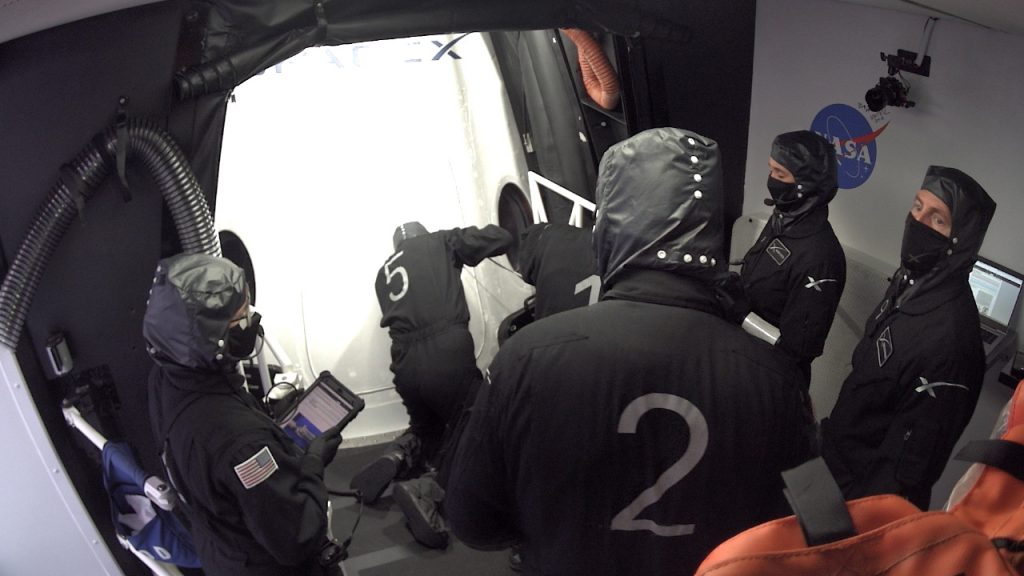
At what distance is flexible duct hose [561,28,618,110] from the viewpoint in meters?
3.62

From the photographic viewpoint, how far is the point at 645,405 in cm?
172

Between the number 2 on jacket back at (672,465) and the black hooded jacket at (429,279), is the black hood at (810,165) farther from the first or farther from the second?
the number 2 on jacket back at (672,465)

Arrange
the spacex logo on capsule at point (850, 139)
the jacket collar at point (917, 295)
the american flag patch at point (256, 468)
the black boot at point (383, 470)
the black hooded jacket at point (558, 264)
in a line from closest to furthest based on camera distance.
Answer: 1. the american flag patch at point (256, 468)
2. the jacket collar at point (917, 295)
3. the black hooded jacket at point (558, 264)
4. the spacex logo on capsule at point (850, 139)
5. the black boot at point (383, 470)

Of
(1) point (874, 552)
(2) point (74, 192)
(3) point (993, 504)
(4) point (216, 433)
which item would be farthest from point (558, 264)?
(1) point (874, 552)

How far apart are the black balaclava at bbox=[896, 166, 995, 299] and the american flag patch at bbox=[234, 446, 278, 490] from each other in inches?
84.8

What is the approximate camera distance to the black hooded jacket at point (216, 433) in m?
2.30

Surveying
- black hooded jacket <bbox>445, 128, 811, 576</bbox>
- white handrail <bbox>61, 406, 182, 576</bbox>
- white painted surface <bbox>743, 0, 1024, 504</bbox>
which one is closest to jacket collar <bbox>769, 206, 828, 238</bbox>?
white painted surface <bbox>743, 0, 1024, 504</bbox>

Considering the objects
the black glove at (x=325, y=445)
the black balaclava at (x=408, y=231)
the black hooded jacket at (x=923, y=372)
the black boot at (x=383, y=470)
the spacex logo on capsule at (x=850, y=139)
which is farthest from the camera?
the black balaclava at (x=408, y=231)

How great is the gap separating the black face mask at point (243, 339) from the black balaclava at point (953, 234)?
2180mm

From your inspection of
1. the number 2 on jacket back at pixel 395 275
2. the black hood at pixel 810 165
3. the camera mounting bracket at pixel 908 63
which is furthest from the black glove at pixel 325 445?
the camera mounting bracket at pixel 908 63

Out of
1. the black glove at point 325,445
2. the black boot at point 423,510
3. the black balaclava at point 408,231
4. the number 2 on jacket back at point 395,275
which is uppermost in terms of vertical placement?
the black balaclava at point 408,231

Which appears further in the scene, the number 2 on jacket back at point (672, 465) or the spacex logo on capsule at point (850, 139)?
the spacex logo on capsule at point (850, 139)

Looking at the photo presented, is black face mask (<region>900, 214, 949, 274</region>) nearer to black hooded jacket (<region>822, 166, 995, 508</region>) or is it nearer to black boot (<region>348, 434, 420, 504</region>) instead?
black hooded jacket (<region>822, 166, 995, 508</region>)

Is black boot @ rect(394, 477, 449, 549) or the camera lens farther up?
the camera lens
